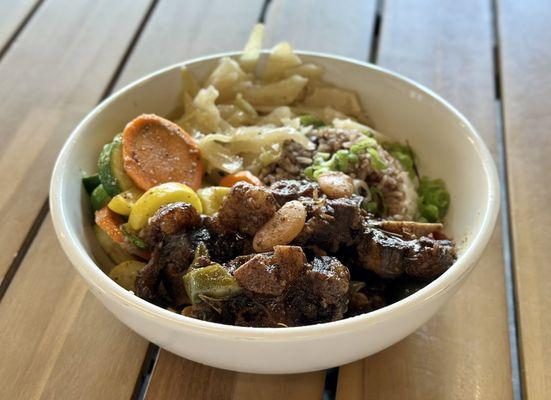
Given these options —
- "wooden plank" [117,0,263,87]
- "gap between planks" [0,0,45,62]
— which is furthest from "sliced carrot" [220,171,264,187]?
"gap between planks" [0,0,45,62]

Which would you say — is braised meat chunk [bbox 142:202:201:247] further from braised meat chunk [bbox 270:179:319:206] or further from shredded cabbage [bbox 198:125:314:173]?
shredded cabbage [bbox 198:125:314:173]

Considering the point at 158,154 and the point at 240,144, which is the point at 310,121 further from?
the point at 158,154

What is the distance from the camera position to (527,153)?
1894mm

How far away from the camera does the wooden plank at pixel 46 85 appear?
5.77ft

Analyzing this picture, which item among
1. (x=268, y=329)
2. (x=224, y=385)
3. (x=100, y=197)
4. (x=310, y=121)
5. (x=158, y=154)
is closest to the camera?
(x=268, y=329)

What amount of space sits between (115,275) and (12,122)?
0.94 metres

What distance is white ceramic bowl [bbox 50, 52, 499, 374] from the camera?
1.06m

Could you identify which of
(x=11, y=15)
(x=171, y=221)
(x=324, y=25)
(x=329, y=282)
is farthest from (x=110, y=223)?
(x=11, y=15)

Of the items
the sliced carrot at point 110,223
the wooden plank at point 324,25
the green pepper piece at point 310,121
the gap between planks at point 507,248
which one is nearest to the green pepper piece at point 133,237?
the sliced carrot at point 110,223

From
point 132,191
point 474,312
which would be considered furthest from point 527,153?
point 132,191

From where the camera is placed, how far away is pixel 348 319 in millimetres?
1060

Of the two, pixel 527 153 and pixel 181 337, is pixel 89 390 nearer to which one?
pixel 181 337

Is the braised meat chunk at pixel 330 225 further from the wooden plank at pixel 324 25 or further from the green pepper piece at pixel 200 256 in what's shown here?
the wooden plank at pixel 324 25

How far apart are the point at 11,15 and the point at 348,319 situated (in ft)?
7.24
